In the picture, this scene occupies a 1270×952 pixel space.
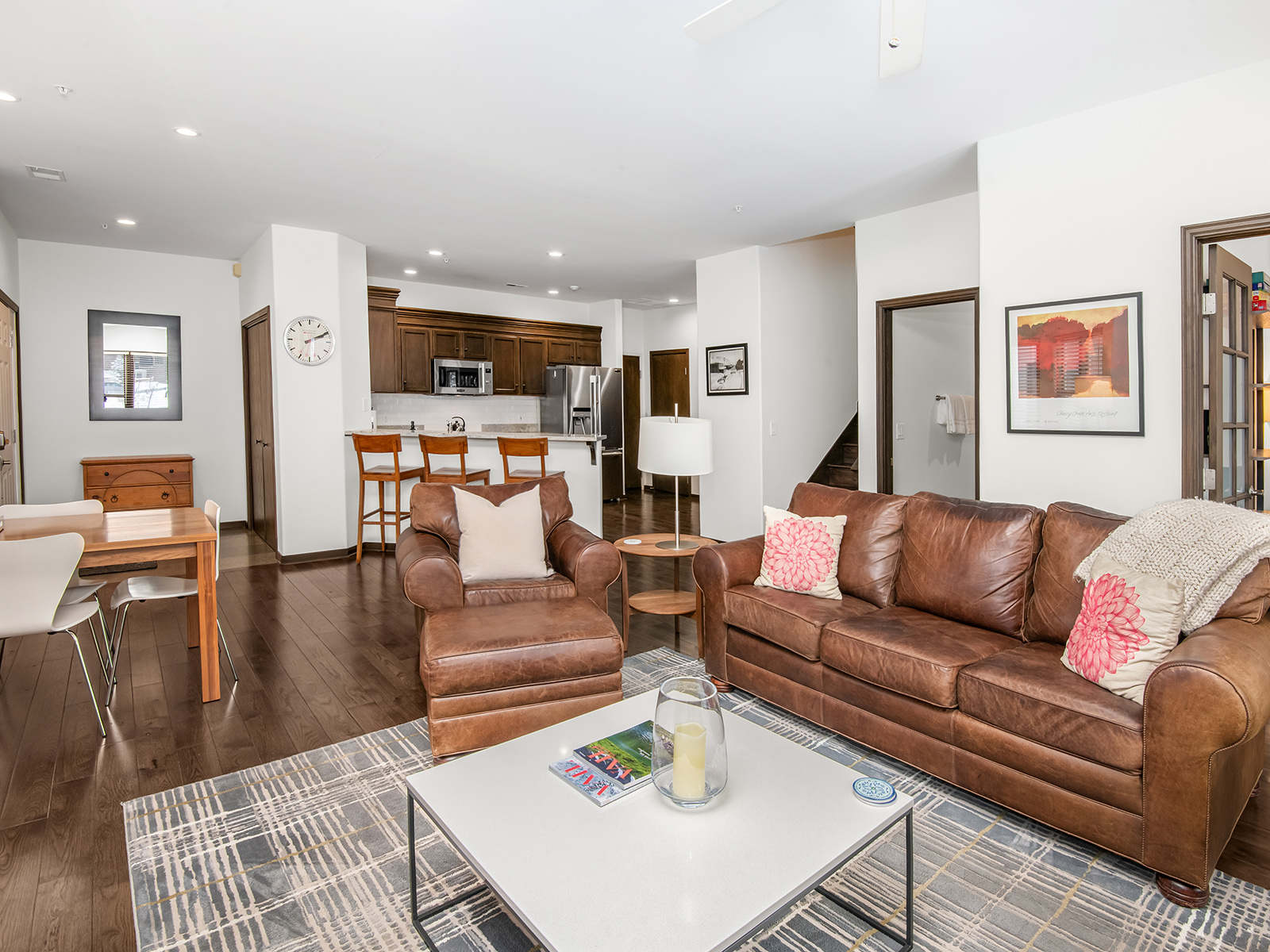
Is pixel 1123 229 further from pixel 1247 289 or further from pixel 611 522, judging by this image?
pixel 611 522

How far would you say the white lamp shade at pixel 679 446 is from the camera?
3.73 m

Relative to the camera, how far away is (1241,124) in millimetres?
3141

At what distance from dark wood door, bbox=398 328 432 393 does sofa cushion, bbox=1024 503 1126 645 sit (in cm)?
677

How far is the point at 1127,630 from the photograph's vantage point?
198 centimetres

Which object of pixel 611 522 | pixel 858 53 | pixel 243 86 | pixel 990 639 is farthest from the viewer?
pixel 611 522

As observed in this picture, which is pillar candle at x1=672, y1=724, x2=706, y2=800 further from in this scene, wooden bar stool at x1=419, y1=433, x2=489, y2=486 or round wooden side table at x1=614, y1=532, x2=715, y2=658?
wooden bar stool at x1=419, y1=433, x2=489, y2=486

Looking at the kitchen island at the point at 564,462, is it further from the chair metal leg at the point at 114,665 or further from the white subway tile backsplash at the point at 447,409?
the chair metal leg at the point at 114,665

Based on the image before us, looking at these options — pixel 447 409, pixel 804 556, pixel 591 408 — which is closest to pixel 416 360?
pixel 447 409

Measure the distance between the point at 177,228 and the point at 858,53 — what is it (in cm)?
539

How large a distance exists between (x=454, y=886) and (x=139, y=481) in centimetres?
607

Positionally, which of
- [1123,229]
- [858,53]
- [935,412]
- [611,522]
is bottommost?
[611,522]

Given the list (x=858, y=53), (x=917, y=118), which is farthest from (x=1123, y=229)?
(x=858, y=53)

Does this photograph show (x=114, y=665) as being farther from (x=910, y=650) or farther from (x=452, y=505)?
(x=910, y=650)

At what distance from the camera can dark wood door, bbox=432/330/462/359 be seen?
318 inches
